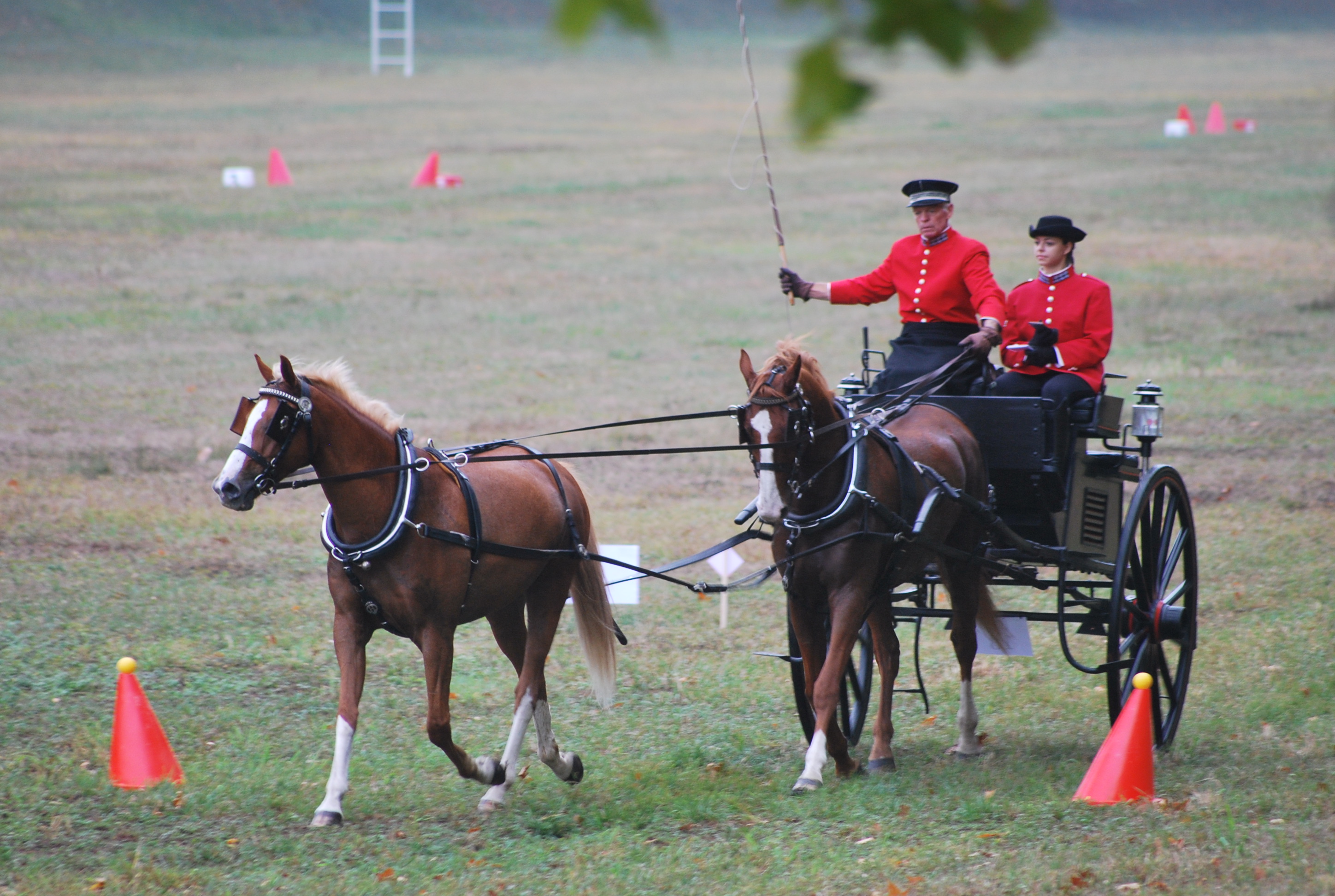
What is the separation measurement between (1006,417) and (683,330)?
13.3 metres

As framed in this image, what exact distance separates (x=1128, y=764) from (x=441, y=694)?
3014 millimetres

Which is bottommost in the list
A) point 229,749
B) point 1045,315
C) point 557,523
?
point 229,749

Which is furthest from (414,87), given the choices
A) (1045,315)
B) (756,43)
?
(1045,315)

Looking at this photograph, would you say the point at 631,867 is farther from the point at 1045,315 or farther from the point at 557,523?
the point at 1045,315

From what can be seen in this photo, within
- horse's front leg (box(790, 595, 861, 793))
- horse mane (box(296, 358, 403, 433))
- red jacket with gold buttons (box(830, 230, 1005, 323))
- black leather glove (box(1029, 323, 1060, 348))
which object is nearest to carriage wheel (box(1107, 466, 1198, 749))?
black leather glove (box(1029, 323, 1060, 348))

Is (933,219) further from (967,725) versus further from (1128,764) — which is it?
(1128,764)

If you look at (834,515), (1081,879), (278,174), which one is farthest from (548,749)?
(278,174)

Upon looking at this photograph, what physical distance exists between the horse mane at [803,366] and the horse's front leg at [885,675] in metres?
1.15

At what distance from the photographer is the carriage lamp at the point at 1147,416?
24.5 feet

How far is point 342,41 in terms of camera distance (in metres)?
60.2

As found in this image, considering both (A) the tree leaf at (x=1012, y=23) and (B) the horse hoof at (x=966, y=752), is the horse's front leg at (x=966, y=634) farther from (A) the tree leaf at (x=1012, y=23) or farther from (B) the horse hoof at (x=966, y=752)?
(A) the tree leaf at (x=1012, y=23)

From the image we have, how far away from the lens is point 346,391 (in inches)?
258

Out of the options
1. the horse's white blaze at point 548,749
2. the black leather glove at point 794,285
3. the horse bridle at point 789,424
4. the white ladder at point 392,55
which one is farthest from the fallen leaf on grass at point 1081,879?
the white ladder at point 392,55

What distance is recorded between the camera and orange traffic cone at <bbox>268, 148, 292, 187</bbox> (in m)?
30.0
